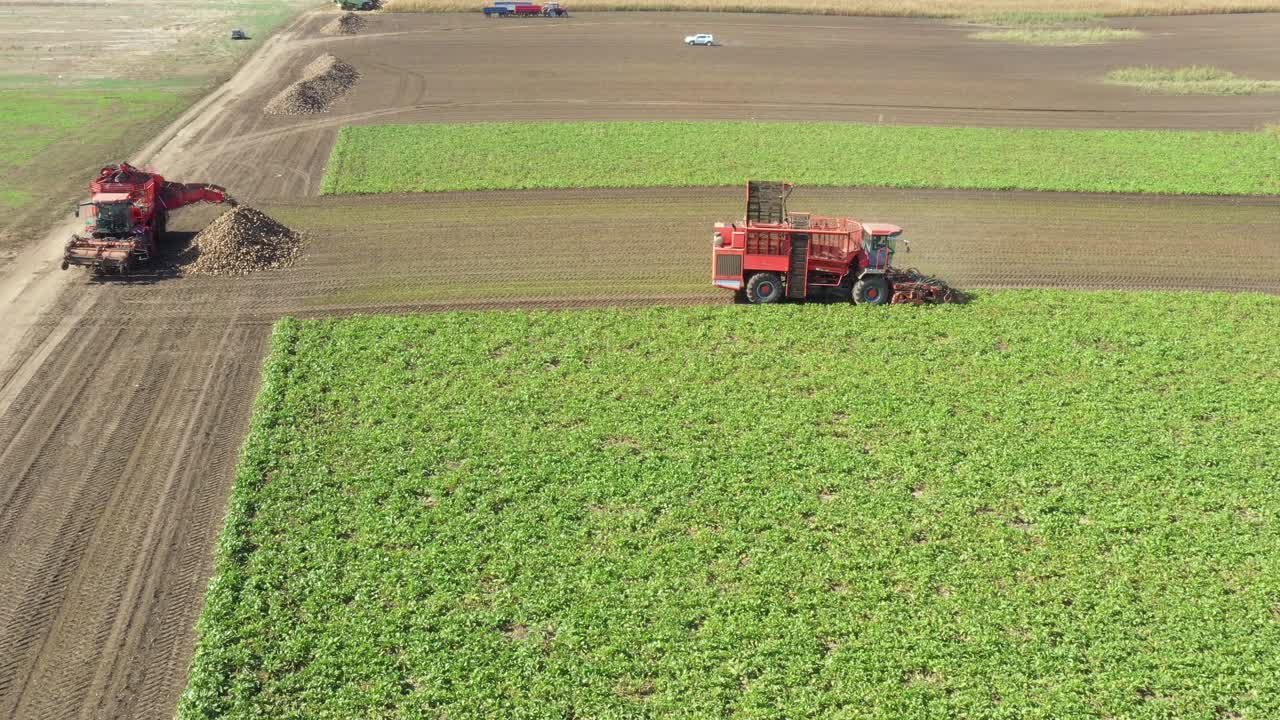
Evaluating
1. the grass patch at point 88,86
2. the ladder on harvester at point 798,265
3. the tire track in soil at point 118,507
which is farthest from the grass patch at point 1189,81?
the grass patch at point 88,86

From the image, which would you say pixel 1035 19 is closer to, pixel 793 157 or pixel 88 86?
pixel 793 157

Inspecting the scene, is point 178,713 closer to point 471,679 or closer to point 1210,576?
point 471,679

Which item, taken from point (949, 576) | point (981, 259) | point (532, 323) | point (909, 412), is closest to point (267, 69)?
point (532, 323)

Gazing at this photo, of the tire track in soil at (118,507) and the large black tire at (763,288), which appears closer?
the tire track in soil at (118,507)

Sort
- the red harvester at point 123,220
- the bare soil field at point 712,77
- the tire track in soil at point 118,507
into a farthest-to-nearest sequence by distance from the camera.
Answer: the bare soil field at point 712,77 → the red harvester at point 123,220 → the tire track in soil at point 118,507

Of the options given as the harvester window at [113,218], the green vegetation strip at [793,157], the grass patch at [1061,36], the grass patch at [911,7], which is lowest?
the harvester window at [113,218]

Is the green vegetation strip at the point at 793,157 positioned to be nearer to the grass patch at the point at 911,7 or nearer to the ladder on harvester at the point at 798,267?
the ladder on harvester at the point at 798,267

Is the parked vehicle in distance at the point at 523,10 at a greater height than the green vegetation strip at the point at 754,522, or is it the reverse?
the parked vehicle in distance at the point at 523,10

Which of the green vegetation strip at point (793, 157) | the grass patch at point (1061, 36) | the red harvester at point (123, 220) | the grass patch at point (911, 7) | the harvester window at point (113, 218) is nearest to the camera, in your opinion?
A: the red harvester at point (123, 220)
